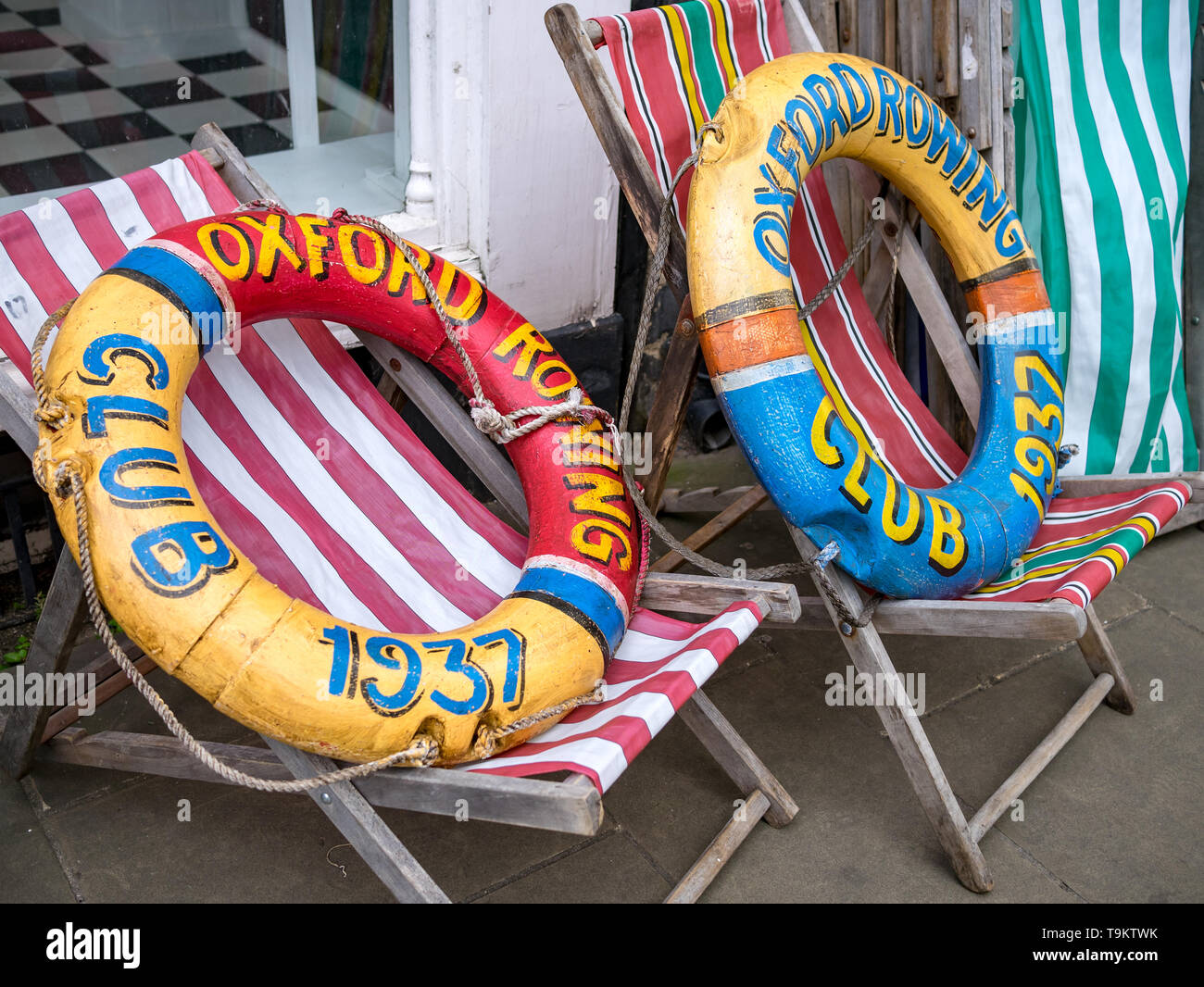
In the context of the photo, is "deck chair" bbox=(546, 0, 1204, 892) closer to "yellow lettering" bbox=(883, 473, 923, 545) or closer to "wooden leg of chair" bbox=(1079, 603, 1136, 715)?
"wooden leg of chair" bbox=(1079, 603, 1136, 715)

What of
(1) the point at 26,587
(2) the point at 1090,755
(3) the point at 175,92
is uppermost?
(3) the point at 175,92

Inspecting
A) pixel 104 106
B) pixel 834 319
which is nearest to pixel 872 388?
pixel 834 319

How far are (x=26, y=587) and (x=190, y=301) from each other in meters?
1.22

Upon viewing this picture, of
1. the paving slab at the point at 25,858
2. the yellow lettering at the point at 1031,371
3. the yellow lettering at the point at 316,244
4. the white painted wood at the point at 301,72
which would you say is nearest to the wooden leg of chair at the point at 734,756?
the yellow lettering at the point at 1031,371

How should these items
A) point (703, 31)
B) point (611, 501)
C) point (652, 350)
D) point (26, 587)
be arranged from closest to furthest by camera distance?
point (611, 501) < point (703, 31) < point (26, 587) < point (652, 350)

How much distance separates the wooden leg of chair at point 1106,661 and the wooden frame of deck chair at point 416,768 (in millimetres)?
886

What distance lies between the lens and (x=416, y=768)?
172 cm

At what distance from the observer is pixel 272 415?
224 cm

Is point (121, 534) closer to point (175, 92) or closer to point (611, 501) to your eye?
point (611, 501)

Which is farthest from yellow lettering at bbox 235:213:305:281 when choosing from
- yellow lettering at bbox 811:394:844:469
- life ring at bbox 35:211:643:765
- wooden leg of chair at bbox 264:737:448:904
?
yellow lettering at bbox 811:394:844:469

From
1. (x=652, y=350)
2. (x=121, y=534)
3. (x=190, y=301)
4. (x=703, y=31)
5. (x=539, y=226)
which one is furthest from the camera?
(x=652, y=350)

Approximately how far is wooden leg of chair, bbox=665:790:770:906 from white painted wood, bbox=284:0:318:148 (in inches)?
90.4

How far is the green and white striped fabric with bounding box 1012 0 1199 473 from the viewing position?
9.75 ft

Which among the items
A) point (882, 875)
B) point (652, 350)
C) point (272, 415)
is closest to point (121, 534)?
point (272, 415)
